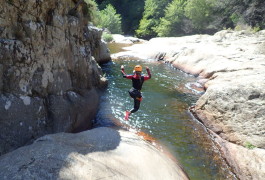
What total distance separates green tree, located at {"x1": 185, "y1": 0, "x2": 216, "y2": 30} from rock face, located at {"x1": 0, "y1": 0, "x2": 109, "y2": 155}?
1350 inches

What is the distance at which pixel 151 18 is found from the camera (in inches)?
2124

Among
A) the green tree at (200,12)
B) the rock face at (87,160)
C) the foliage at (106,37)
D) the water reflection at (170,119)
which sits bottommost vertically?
the water reflection at (170,119)

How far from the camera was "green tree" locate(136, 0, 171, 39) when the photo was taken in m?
51.2

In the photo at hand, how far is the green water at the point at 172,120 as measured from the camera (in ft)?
24.3

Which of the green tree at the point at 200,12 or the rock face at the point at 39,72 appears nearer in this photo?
the rock face at the point at 39,72

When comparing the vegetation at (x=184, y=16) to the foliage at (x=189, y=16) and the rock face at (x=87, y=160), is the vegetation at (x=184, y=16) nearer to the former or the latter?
the foliage at (x=189, y=16)

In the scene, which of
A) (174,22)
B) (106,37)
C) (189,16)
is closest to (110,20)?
(174,22)

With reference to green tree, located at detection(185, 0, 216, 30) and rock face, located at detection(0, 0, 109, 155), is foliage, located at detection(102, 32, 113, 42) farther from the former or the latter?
rock face, located at detection(0, 0, 109, 155)

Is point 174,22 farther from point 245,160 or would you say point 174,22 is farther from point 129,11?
point 245,160

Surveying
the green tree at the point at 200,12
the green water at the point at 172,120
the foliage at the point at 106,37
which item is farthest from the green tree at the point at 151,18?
the green water at the point at 172,120

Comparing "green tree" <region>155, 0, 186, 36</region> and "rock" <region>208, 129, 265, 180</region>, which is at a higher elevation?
"green tree" <region>155, 0, 186, 36</region>

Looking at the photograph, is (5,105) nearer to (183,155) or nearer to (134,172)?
(134,172)

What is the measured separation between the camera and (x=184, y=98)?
13.0 m

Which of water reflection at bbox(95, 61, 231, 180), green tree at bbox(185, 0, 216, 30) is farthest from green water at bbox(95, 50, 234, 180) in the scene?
green tree at bbox(185, 0, 216, 30)
